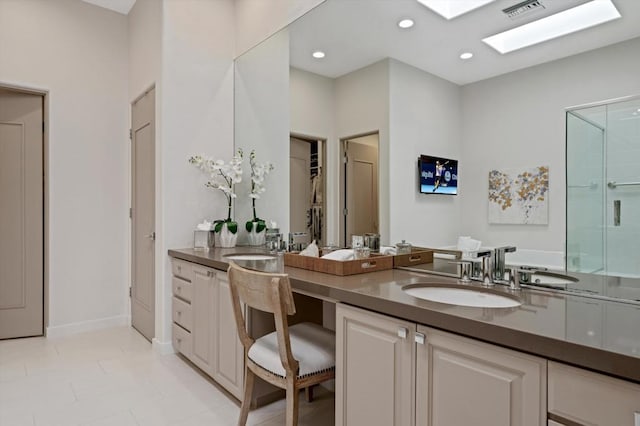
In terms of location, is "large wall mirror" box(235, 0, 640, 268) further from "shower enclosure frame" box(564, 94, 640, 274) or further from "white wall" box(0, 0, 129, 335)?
"white wall" box(0, 0, 129, 335)

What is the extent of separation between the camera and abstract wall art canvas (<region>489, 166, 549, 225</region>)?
1461mm

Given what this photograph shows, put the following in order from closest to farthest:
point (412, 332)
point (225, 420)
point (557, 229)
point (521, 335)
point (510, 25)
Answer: point (521, 335), point (412, 332), point (557, 229), point (510, 25), point (225, 420)

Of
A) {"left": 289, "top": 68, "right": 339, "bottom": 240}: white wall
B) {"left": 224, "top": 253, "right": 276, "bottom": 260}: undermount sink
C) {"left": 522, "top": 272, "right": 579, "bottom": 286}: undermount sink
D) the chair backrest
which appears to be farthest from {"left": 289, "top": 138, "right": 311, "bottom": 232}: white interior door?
{"left": 522, "top": 272, "right": 579, "bottom": 286}: undermount sink

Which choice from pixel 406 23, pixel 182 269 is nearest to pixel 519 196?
pixel 406 23

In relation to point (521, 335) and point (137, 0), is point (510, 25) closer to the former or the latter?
point (521, 335)

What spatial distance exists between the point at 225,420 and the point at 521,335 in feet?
5.31

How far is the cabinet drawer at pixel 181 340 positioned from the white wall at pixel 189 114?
0.31ft

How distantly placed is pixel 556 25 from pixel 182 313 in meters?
2.63

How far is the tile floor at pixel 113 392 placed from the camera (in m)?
1.99

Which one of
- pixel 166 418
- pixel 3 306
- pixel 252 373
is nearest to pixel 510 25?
pixel 252 373

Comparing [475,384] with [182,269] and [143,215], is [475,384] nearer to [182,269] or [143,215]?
[182,269]

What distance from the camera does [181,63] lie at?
2955 millimetres

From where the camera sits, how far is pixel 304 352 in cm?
169

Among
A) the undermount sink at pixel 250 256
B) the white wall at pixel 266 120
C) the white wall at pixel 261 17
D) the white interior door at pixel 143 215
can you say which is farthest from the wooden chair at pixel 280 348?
the white wall at pixel 261 17
